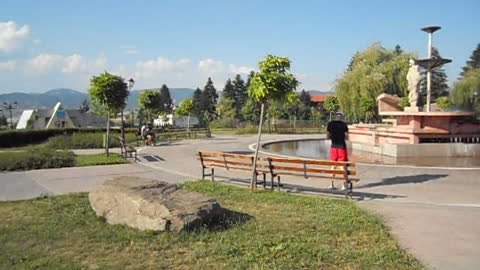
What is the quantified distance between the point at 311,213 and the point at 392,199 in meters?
2.32

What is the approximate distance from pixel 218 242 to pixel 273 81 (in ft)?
15.2

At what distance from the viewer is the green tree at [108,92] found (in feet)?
56.7

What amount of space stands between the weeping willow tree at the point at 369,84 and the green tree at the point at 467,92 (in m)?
4.46

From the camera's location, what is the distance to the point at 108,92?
57.1 ft

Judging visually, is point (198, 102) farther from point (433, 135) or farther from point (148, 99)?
point (433, 135)

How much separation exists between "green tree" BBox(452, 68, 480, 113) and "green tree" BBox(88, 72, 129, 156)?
1181 inches

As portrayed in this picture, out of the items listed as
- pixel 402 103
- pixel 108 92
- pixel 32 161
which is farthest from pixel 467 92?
pixel 32 161

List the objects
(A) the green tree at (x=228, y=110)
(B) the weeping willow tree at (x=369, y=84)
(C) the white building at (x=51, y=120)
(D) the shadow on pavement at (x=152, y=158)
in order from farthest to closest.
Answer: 1. (A) the green tree at (x=228, y=110)
2. (C) the white building at (x=51, y=120)
3. (B) the weeping willow tree at (x=369, y=84)
4. (D) the shadow on pavement at (x=152, y=158)

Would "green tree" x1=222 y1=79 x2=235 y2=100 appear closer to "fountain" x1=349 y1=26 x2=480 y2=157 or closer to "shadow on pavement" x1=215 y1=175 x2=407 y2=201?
"fountain" x1=349 y1=26 x2=480 y2=157

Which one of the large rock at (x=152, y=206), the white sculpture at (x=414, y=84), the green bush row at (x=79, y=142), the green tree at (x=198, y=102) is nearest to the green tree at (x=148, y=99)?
the green bush row at (x=79, y=142)

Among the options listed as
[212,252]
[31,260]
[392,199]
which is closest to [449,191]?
[392,199]

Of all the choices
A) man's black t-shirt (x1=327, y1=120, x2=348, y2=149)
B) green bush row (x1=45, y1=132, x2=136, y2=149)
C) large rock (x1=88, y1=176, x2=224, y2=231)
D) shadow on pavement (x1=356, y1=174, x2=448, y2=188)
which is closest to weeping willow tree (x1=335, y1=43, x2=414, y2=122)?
green bush row (x1=45, y1=132, x2=136, y2=149)

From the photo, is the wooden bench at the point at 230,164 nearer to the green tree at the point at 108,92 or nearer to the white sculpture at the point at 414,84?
the green tree at the point at 108,92

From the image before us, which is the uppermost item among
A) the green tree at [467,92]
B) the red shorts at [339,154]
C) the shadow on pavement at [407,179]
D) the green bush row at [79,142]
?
the green tree at [467,92]
